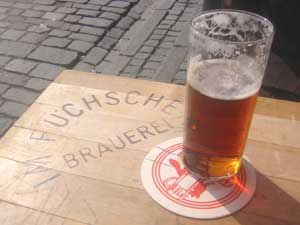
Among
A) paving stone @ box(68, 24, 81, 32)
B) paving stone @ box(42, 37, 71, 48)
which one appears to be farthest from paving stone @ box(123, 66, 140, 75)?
paving stone @ box(68, 24, 81, 32)

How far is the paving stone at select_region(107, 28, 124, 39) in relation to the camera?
9.94 feet

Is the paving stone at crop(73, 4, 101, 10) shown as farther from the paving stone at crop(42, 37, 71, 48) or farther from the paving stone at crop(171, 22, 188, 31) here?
the paving stone at crop(171, 22, 188, 31)

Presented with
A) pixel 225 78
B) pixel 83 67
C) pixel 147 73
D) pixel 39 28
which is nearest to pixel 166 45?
pixel 147 73

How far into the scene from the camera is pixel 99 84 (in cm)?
134

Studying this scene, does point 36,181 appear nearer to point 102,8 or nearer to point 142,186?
point 142,186

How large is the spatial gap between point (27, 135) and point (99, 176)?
258 millimetres

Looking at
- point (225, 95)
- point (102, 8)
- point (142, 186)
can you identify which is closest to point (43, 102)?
point (142, 186)

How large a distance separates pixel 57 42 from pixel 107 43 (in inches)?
13.3

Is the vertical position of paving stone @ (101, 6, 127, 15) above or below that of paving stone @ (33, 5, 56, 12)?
below

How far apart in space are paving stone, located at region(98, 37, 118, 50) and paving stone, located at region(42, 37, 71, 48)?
0.74 ft

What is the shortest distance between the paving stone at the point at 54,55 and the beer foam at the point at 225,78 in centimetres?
192

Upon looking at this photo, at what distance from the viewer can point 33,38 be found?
9.82 ft

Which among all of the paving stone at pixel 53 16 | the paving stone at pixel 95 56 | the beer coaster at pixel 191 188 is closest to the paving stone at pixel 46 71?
the paving stone at pixel 95 56

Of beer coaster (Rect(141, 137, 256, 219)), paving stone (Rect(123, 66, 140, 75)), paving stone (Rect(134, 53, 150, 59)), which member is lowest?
paving stone (Rect(123, 66, 140, 75))
